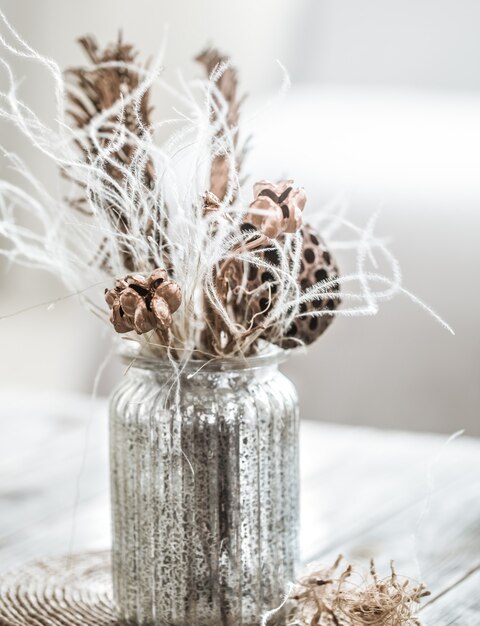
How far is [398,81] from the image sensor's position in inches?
98.5

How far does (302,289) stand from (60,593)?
1.00 ft

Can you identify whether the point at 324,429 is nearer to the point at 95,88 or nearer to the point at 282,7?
the point at 95,88

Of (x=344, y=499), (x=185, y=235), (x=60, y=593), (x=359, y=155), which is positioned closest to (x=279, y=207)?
(x=185, y=235)

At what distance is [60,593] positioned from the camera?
2.44 feet

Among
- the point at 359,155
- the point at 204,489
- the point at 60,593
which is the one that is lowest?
the point at 60,593

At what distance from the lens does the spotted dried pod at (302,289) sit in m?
0.64

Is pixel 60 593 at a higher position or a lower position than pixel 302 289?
lower

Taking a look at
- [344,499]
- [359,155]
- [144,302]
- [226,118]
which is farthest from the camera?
[359,155]

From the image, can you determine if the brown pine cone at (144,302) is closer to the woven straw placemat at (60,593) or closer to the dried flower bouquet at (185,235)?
the dried flower bouquet at (185,235)

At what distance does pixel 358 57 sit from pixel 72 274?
2.06 metres

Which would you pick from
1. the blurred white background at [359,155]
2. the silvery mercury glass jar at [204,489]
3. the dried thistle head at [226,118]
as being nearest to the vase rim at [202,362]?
the silvery mercury glass jar at [204,489]

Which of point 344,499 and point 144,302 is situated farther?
point 344,499

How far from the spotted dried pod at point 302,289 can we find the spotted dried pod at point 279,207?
46 millimetres

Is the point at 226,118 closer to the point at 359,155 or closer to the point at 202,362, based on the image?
the point at 202,362
